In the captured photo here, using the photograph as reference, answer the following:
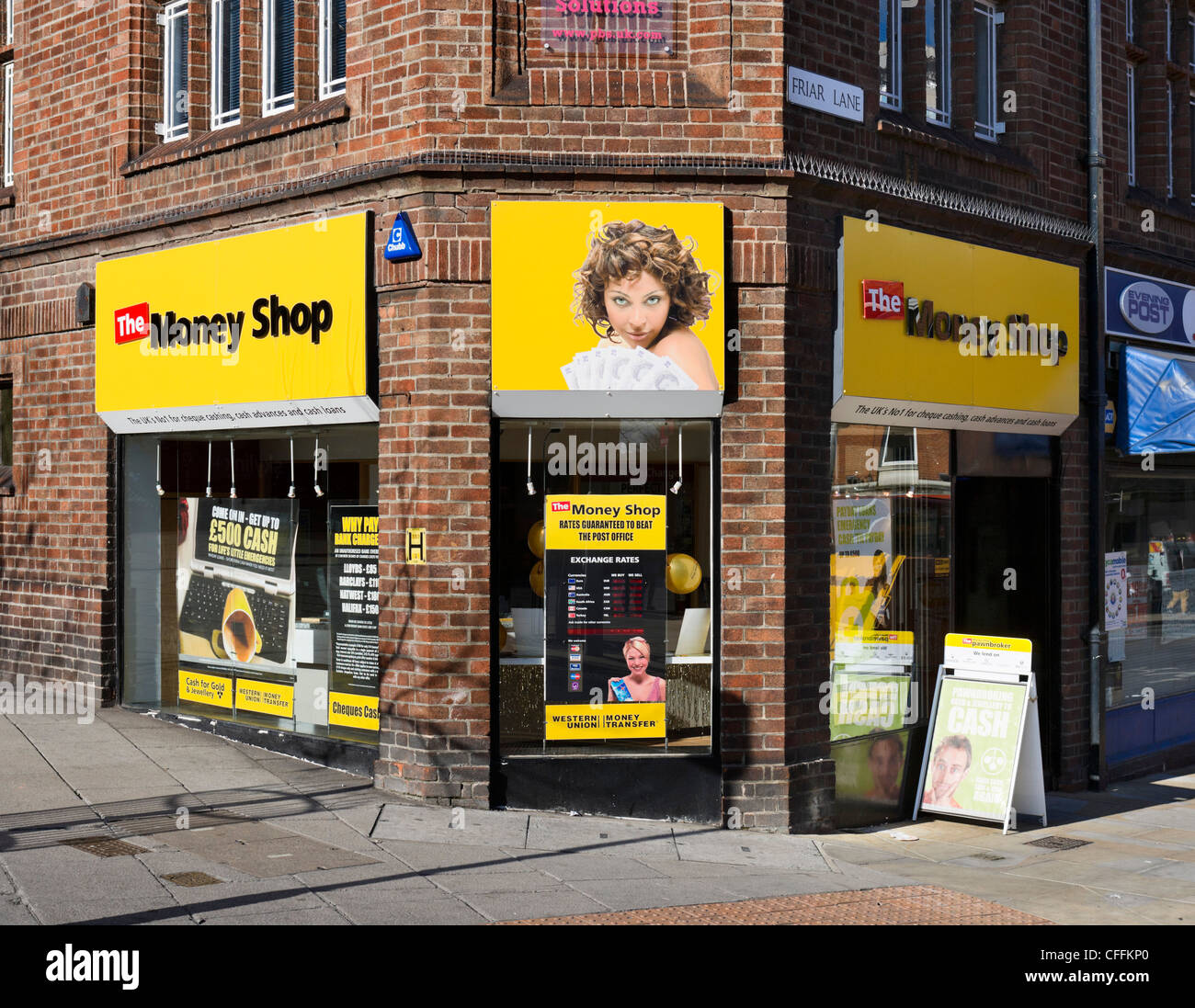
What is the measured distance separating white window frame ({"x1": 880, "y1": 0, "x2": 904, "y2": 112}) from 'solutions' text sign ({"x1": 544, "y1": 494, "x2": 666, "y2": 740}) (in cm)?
395

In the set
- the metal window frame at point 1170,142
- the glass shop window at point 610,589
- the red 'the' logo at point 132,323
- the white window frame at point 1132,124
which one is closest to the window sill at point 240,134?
the red 'the' logo at point 132,323

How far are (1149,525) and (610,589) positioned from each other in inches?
267

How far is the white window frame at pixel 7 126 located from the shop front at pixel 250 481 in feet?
8.16

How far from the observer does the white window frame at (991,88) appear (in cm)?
1178

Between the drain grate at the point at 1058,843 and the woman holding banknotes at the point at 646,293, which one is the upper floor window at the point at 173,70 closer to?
the woman holding banknotes at the point at 646,293

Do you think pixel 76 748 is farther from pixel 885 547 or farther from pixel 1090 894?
pixel 1090 894

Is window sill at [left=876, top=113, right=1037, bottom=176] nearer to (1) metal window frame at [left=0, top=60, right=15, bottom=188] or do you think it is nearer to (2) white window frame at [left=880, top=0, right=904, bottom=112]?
(2) white window frame at [left=880, top=0, right=904, bottom=112]

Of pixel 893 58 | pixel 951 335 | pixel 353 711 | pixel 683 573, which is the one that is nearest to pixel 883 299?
pixel 951 335

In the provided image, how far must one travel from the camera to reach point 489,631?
30.5 ft

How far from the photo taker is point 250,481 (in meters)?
10.9

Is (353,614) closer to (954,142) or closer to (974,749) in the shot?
(974,749)

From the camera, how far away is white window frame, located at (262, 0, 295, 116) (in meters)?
10.8

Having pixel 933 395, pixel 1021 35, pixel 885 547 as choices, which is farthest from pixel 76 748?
pixel 1021 35

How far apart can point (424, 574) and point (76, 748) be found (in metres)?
3.21
